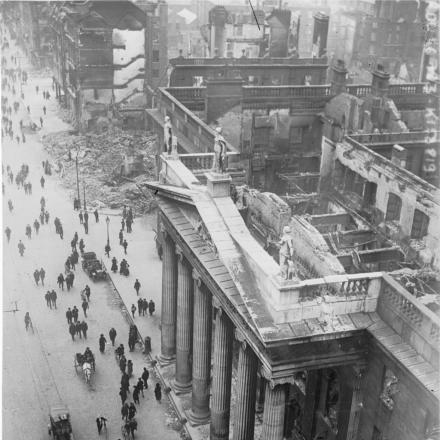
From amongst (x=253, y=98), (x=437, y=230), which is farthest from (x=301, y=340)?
(x=253, y=98)

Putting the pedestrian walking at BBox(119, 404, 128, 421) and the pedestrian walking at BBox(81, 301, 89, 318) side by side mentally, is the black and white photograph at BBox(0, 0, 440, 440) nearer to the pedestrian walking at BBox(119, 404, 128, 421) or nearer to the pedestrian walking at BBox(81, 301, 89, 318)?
the pedestrian walking at BBox(119, 404, 128, 421)

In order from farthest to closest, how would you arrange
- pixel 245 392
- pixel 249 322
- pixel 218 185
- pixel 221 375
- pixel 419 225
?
pixel 419 225
pixel 221 375
pixel 218 185
pixel 245 392
pixel 249 322

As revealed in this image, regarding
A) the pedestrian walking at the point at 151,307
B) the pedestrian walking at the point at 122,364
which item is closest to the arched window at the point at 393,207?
the pedestrian walking at the point at 122,364

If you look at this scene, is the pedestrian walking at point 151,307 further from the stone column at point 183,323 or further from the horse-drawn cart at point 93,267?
the stone column at point 183,323

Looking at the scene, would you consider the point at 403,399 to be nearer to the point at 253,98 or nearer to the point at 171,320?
the point at 171,320

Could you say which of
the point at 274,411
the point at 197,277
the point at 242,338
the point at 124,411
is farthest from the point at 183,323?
the point at 274,411

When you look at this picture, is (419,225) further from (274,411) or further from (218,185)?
(274,411)
